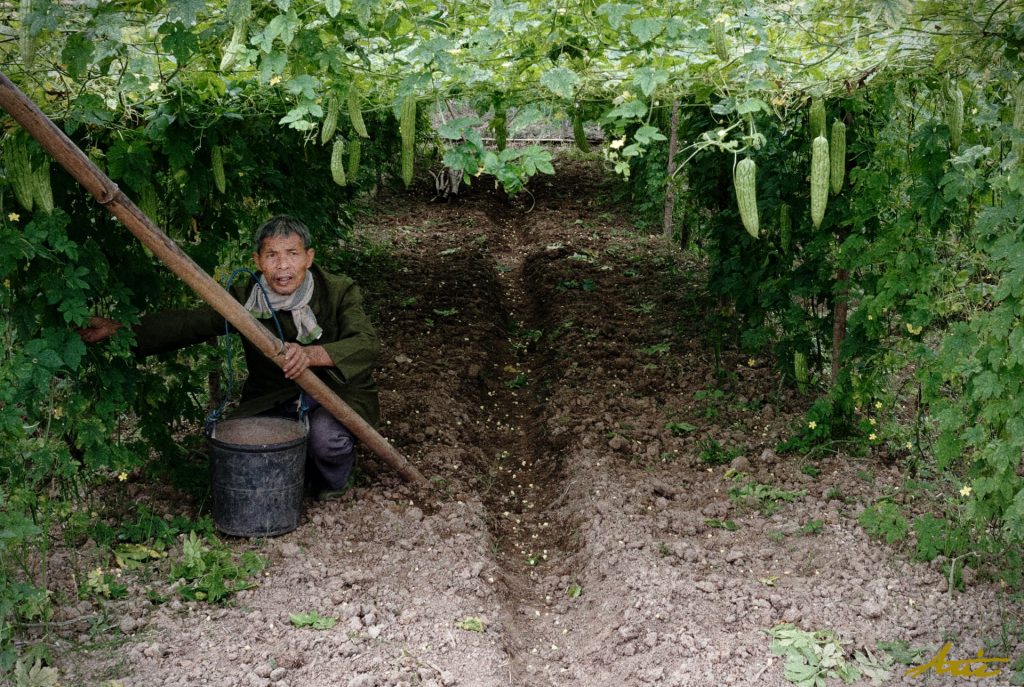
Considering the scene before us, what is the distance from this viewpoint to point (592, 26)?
3705 millimetres

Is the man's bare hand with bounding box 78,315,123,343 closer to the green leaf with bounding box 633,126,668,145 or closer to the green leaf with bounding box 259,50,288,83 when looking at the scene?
the green leaf with bounding box 259,50,288,83

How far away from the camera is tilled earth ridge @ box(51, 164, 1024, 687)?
375 cm

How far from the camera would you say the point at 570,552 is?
5082 millimetres

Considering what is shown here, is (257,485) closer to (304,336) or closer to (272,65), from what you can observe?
(304,336)

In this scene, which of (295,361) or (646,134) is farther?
(295,361)

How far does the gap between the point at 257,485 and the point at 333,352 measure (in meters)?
0.76

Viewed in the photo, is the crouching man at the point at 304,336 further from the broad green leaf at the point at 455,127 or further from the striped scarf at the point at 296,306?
the broad green leaf at the point at 455,127

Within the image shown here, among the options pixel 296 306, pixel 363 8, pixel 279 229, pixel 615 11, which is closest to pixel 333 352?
pixel 296 306

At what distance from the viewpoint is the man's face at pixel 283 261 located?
4793 millimetres

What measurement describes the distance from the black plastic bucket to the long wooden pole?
297 mm

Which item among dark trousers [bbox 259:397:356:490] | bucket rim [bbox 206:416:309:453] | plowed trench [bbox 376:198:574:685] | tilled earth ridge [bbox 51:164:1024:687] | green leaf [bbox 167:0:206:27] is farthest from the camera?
dark trousers [bbox 259:397:356:490]

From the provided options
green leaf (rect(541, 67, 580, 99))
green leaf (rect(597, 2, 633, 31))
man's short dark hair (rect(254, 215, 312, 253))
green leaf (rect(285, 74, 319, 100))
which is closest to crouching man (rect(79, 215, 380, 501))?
man's short dark hair (rect(254, 215, 312, 253))

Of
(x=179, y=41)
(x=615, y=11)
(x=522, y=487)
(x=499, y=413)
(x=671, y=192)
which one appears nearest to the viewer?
(x=615, y=11)

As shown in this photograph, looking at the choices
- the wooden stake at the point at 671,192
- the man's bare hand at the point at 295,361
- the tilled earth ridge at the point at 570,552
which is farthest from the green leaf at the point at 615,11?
the wooden stake at the point at 671,192
